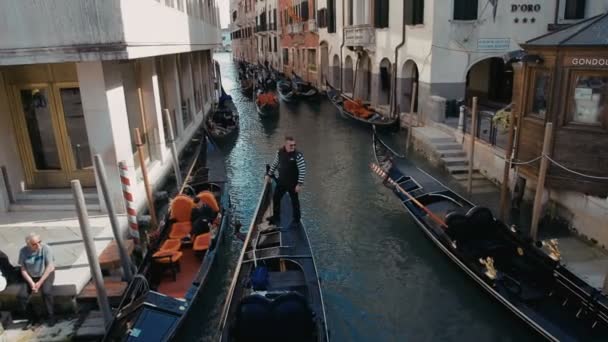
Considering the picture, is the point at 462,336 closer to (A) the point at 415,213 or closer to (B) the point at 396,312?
(B) the point at 396,312

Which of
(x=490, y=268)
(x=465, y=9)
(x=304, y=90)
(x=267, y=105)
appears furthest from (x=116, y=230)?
(x=304, y=90)

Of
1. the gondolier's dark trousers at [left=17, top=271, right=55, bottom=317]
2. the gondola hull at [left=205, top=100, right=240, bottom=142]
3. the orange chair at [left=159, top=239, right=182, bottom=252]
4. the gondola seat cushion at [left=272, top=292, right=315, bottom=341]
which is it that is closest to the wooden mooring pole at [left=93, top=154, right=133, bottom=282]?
the orange chair at [left=159, top=239, right=182, bottom=252]

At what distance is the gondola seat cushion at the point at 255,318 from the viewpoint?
12.4 feet

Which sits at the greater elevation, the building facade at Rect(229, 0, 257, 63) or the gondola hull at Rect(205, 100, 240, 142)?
the building facade at Rect(229, 0, 257, 63)

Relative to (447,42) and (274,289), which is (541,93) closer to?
(274,289)

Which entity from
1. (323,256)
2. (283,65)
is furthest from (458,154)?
(283,65)

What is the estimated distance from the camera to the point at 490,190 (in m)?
8.78

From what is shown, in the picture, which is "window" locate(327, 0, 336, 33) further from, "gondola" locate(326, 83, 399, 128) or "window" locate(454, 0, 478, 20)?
"window" locate(454, 0, 478, 20)

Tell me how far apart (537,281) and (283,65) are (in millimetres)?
32315

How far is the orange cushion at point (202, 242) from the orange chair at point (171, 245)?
0.63 ft

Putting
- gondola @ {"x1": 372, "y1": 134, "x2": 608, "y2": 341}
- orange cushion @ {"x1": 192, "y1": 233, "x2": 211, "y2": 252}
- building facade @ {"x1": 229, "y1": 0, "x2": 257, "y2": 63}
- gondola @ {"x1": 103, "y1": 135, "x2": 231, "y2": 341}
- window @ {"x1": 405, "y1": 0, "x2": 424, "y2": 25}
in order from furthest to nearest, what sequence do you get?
building facade @ {"x1": 229, "y1": 0, "x2": 257, "y2": 63} < window @ {"x1": 405, "y1": 0, "x2": 424, "y2": 25} < orange cushion @ {"x1": 192, "y1": 233, "x2": 211, "y2": 252} < gondola @ {"x1": 372, "y1": 134, "x2": 608, "y2": 341} < gondola @ {"x1": 103, "y1": 135, "x2": 231, "y2": 341}

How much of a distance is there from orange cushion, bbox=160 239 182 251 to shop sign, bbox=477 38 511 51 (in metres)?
9.95

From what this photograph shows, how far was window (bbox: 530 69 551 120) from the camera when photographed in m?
6.32

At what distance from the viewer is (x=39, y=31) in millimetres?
5645
